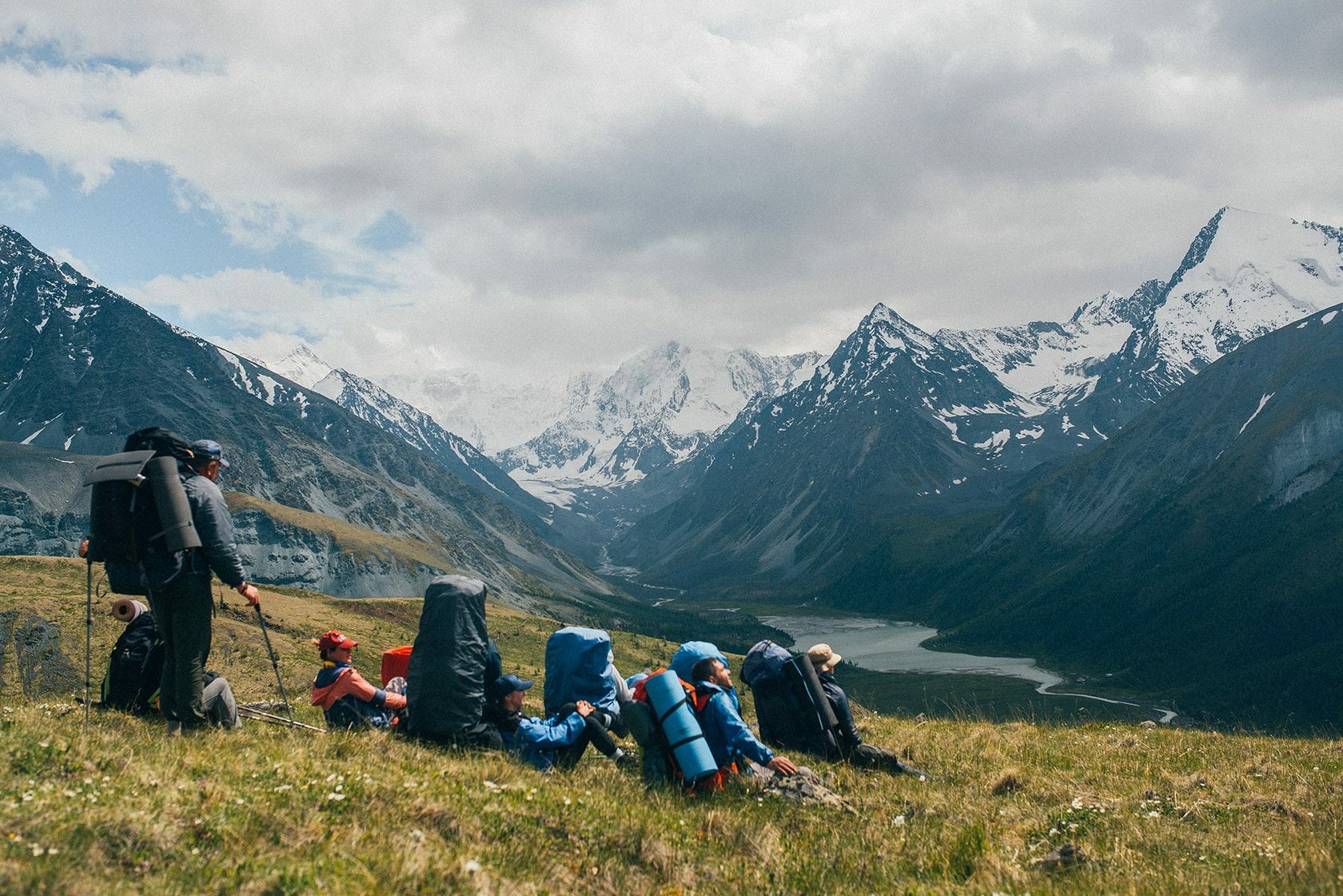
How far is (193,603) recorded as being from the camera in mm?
11375

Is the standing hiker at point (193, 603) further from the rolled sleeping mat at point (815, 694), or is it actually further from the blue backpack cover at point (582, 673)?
the rolled sleeping mat at point (815, 694)

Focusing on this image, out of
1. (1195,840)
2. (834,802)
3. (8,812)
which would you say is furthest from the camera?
(834,802)

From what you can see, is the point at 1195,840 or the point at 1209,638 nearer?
the point at 1195,840

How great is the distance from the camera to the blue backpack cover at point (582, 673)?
42.2 ft

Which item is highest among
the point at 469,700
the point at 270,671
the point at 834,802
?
the point at 469,700

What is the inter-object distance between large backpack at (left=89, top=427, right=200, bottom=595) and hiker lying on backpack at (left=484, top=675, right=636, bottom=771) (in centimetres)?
489

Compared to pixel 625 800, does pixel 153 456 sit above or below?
above

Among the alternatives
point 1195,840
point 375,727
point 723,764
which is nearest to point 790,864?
point 723,764

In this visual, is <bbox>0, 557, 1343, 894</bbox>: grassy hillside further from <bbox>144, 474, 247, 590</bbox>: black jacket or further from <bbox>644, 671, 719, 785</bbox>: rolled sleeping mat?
<bbox>144, 474, 247, 590</bbox>: black jacket

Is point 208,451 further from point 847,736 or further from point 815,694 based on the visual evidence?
point 847,736

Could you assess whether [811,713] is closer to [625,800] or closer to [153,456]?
[625,800]

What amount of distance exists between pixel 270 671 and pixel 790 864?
51731mm

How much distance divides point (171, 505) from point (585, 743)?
671 centimetres

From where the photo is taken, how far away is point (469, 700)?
12.0 meters
